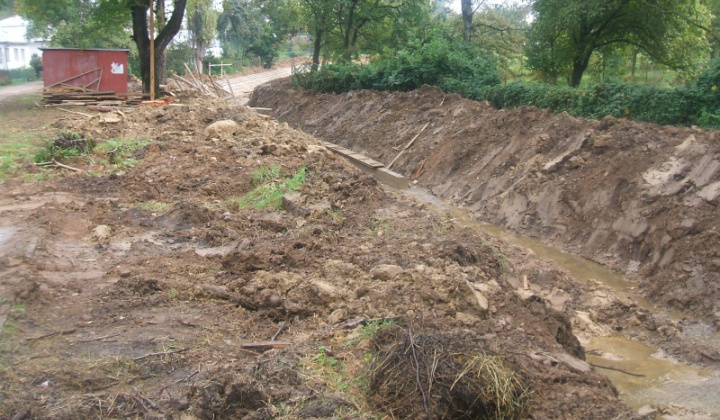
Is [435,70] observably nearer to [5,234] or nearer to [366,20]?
[366,20]

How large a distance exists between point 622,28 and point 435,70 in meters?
6.49

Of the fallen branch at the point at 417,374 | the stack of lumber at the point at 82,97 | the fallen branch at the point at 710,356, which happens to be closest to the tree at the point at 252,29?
the stack of lumber at the point at 82,97

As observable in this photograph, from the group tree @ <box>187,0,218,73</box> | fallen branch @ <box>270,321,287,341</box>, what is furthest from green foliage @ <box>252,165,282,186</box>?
tree @ <box>187,0,218,73</box>

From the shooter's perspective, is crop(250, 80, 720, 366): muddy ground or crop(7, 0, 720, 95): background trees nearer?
crop(250, 80, 720, 366): muddy ground

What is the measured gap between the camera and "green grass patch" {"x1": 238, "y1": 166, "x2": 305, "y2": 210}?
33.5 feet

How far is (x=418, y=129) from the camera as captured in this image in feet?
57.6

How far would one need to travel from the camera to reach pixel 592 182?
11.3m

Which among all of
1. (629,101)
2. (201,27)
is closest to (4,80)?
(201,27)

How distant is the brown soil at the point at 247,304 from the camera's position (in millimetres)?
4566

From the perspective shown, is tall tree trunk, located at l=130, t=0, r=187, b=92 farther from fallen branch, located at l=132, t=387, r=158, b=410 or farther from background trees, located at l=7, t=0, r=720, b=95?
fallen branch, located at l=132, t=387, r=158, b=410

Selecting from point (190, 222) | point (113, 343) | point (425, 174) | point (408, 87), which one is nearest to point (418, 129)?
point (425, 174)

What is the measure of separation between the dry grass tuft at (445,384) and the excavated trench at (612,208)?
216 cm

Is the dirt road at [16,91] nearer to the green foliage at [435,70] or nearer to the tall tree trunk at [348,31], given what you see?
the tall tree trunk at [348,31]

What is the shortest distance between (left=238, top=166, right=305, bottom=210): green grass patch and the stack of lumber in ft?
36.4
